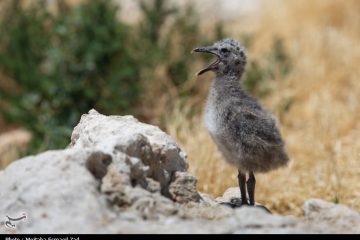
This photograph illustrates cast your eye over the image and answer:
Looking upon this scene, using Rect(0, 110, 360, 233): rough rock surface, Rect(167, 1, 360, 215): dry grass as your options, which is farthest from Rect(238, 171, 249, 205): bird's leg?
Rect(167, 1, 360, 215): dry grass

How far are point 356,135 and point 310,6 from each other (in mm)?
5480

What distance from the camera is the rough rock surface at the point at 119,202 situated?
10.9 ft

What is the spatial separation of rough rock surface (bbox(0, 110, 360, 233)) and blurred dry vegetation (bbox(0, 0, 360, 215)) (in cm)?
348

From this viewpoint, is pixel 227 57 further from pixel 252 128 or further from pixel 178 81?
pixel 178 81

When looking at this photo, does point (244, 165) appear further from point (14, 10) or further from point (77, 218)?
point (14, 10)

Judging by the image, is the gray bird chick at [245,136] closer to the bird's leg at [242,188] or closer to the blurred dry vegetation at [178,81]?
the bird's leg at [242,188]

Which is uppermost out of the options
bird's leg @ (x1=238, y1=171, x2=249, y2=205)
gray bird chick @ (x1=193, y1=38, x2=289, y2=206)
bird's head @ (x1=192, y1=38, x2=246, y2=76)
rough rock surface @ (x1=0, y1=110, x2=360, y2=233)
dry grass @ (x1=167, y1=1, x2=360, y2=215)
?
dry grass @ (x1=167, y1=1, x2=360, y2=215)

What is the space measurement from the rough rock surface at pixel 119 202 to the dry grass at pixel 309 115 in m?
2.39

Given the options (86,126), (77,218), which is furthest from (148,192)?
(86,126)

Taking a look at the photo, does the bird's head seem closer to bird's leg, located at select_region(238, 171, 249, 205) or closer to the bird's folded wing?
the bird's folded wing

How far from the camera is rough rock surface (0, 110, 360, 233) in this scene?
3.32 meters

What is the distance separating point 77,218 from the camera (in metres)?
3.28

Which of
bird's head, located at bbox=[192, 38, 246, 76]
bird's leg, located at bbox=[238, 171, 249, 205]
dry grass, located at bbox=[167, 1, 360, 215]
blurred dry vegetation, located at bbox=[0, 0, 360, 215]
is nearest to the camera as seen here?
bird's leg, located at bbox=[238, 171, 249, 205]

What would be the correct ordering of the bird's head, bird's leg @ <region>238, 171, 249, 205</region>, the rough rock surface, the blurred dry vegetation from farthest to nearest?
the blurred dry vegetation, the bird's head, bird's leg @ <region>238, 171, 249, 205</region>, the rough rock surface
